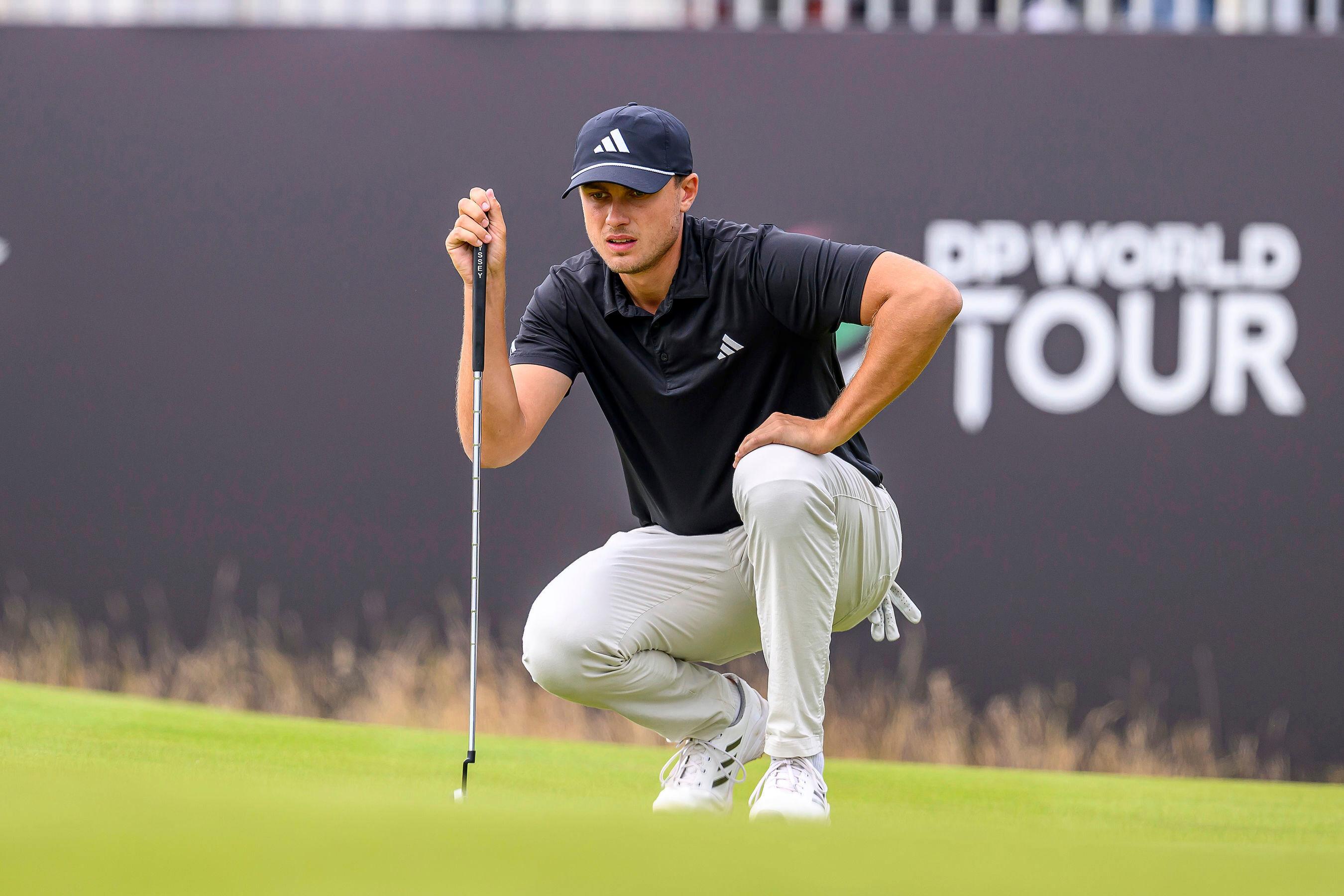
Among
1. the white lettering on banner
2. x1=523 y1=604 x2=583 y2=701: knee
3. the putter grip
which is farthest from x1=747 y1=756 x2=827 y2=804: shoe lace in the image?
the white lettering on banner

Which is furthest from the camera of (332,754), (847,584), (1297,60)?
(1297,60)

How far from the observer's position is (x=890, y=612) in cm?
222

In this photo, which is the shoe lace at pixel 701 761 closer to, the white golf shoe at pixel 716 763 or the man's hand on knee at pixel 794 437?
→ the white golf shoe at pixel 716 763

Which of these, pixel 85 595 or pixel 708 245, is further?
pixel 85 595

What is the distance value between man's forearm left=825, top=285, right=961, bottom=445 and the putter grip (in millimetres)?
508

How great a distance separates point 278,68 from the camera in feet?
12.5

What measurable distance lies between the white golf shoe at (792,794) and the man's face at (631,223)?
76 centimetres

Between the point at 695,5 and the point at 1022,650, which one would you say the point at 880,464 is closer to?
the point at 1022,650

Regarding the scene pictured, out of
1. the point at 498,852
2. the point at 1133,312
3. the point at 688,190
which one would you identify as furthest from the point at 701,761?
the point at 1133,312

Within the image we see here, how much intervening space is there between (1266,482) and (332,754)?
101 inches

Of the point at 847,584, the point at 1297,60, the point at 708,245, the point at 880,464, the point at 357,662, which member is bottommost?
the point at 357,662

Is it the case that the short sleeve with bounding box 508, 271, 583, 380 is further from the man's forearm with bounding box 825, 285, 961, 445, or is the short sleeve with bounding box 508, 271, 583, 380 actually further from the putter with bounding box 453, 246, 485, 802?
the man's forearm with bounding box 825, 285, 961, 445

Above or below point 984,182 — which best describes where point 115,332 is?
below

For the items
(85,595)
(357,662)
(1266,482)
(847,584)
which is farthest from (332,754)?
(1266,482)
